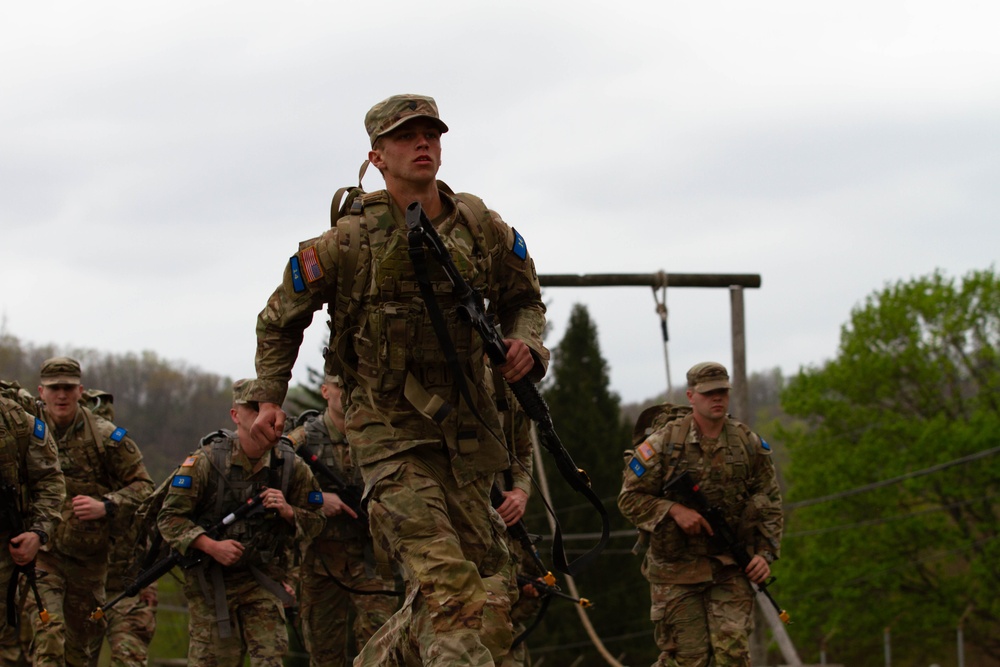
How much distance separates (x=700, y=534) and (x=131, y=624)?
15.5 feet

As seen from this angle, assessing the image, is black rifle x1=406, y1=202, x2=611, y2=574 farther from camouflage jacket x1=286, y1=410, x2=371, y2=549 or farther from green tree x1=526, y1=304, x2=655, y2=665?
green tree x1=526, y1=304, x2=655, y2=665

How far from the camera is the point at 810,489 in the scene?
51406 millimetres

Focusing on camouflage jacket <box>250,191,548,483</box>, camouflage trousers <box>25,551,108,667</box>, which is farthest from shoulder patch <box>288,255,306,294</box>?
camouflage trousers <box>25,551,108,667</box>

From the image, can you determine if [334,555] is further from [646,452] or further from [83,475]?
[646,452]

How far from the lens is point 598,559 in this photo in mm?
42812

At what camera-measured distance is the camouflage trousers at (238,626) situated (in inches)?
370

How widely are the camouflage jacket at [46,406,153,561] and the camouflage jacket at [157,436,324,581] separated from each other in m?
1.42

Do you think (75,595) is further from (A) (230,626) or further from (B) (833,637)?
(B) (833,637)

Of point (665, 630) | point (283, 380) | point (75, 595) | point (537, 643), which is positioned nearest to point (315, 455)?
point (75, 595)

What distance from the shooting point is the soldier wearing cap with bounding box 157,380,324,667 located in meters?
9.40

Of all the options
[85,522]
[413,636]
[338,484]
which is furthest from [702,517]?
[85,522]

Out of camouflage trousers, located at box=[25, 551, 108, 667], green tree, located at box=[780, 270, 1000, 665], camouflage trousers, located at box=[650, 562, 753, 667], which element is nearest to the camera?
camouflage trousers, located at box=[650, 562, 753, 667]

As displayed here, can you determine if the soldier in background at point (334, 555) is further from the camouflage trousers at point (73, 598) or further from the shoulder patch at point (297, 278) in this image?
the shoulder patch at point (297, 278)

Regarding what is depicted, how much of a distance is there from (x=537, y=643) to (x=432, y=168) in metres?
39.7
